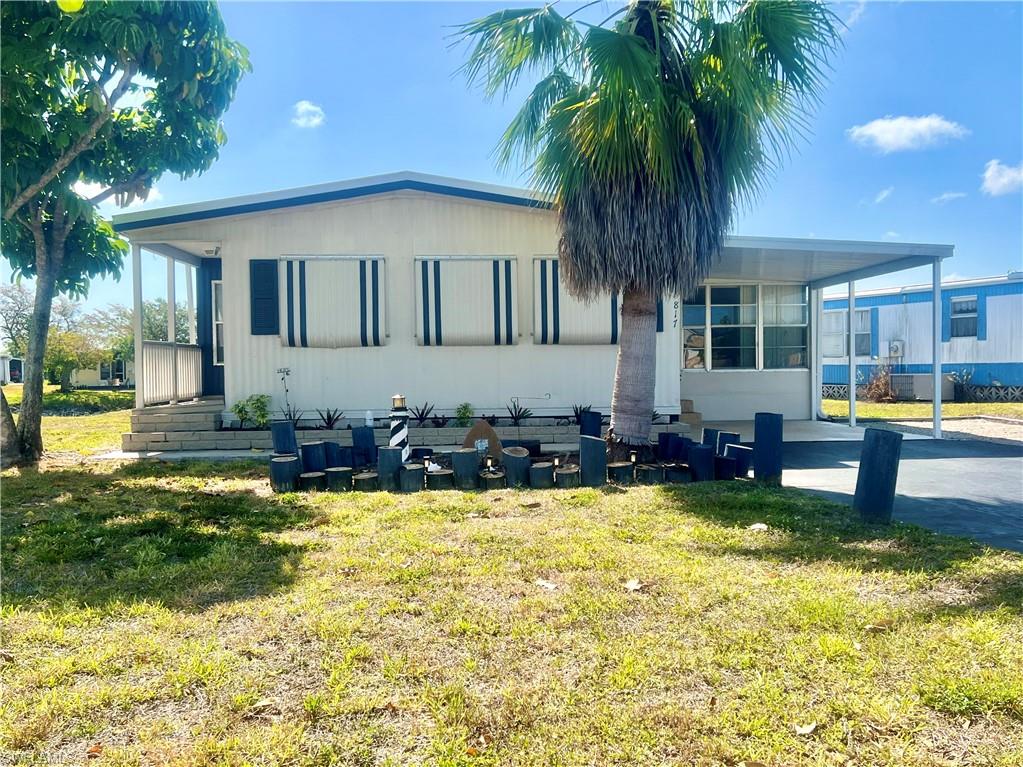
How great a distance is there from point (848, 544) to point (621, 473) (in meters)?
2.59

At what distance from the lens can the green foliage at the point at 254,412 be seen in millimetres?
9211

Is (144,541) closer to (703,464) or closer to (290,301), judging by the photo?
(703,464)

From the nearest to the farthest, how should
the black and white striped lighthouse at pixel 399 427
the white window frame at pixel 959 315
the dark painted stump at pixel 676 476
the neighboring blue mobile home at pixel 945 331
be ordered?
the dark painted stump at pixel 676 476, the black and white striped lighthouse at pixel 399 427, the neighboring blue mobile home at pixel 945 331, the white window frame at pixel 959 315

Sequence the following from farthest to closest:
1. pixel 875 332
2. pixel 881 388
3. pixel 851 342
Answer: pixel 875 332, pixel 881 388, pixel 851 342

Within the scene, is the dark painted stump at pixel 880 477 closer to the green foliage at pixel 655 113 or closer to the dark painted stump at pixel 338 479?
the green foliage at pixel 655 113

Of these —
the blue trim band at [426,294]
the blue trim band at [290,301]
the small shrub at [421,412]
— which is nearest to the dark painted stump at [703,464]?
the small shrub at [421,412]

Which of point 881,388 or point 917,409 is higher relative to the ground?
point 881,388

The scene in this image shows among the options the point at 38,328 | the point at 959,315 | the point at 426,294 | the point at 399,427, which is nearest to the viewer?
the point at 399,427

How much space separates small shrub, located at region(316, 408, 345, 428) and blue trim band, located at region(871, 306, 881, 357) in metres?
18.4

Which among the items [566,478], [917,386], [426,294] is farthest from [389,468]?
[917,386]

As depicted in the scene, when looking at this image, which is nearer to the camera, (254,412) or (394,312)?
(254,412)

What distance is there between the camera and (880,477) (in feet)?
15.4

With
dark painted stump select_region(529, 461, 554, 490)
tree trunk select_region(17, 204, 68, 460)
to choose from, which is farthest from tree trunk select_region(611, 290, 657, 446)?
tree trunk select_region(17, 204, 68, 460)

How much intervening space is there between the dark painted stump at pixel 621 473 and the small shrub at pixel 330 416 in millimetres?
4826
